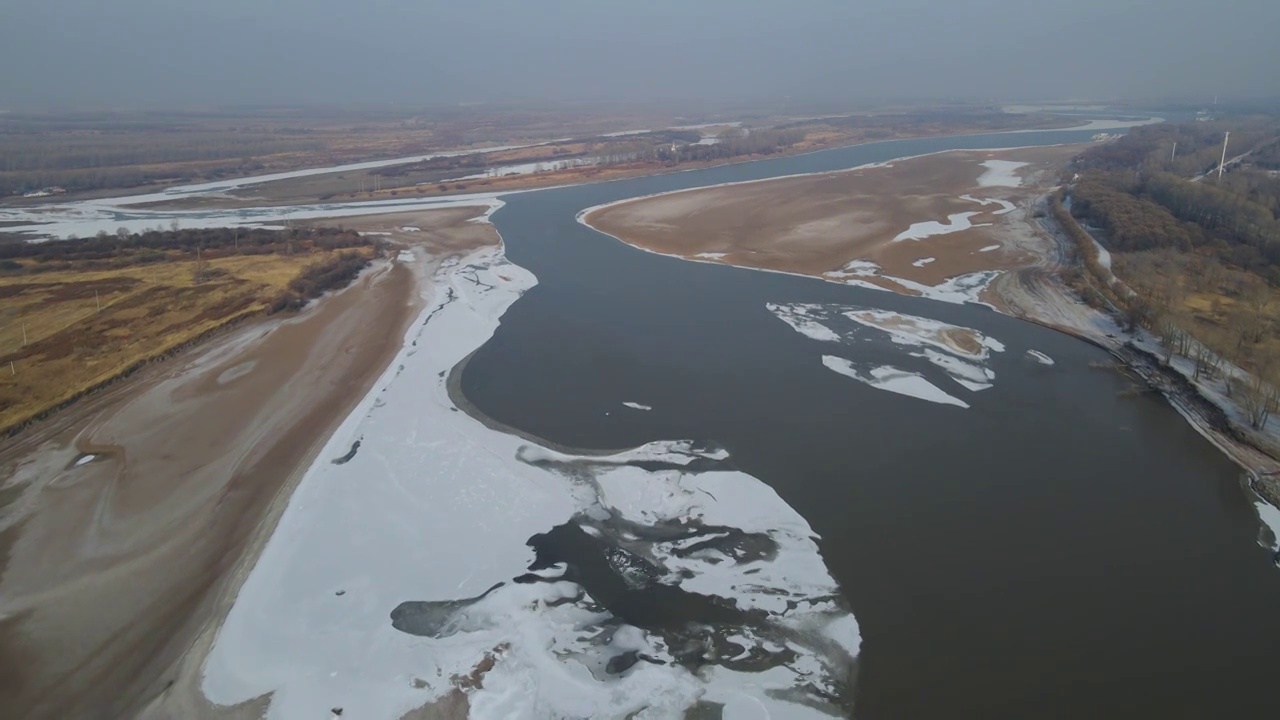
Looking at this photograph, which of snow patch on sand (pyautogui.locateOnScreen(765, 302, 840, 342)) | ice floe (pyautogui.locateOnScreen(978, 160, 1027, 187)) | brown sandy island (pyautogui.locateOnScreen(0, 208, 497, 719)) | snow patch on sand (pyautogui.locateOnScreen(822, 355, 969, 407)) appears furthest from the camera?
ice floe (pyautogui.locateOnScreen(978, 160, 1027, 187))

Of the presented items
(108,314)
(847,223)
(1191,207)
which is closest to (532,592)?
(108,314)

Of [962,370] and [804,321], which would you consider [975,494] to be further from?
[804,321]

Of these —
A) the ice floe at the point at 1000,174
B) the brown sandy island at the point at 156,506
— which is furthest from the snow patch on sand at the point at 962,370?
the ice floe at the point at 1000,174

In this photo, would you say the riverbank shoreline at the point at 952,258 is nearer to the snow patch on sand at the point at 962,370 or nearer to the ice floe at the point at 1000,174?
the ice floe at the point at 1000,174

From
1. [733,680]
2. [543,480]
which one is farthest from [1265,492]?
[543,480]

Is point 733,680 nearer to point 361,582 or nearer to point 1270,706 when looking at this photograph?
point 361,582

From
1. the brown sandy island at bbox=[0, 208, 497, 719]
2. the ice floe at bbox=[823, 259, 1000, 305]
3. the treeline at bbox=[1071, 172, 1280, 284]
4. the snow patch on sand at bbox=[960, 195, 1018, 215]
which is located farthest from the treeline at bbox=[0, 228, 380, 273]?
the treeline at bbox=[1071, 172, 1280, 284]

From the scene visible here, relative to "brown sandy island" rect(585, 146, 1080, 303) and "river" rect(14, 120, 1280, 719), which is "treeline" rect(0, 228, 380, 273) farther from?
"brown sandy island" rect(585, 146, 1080, 303)
